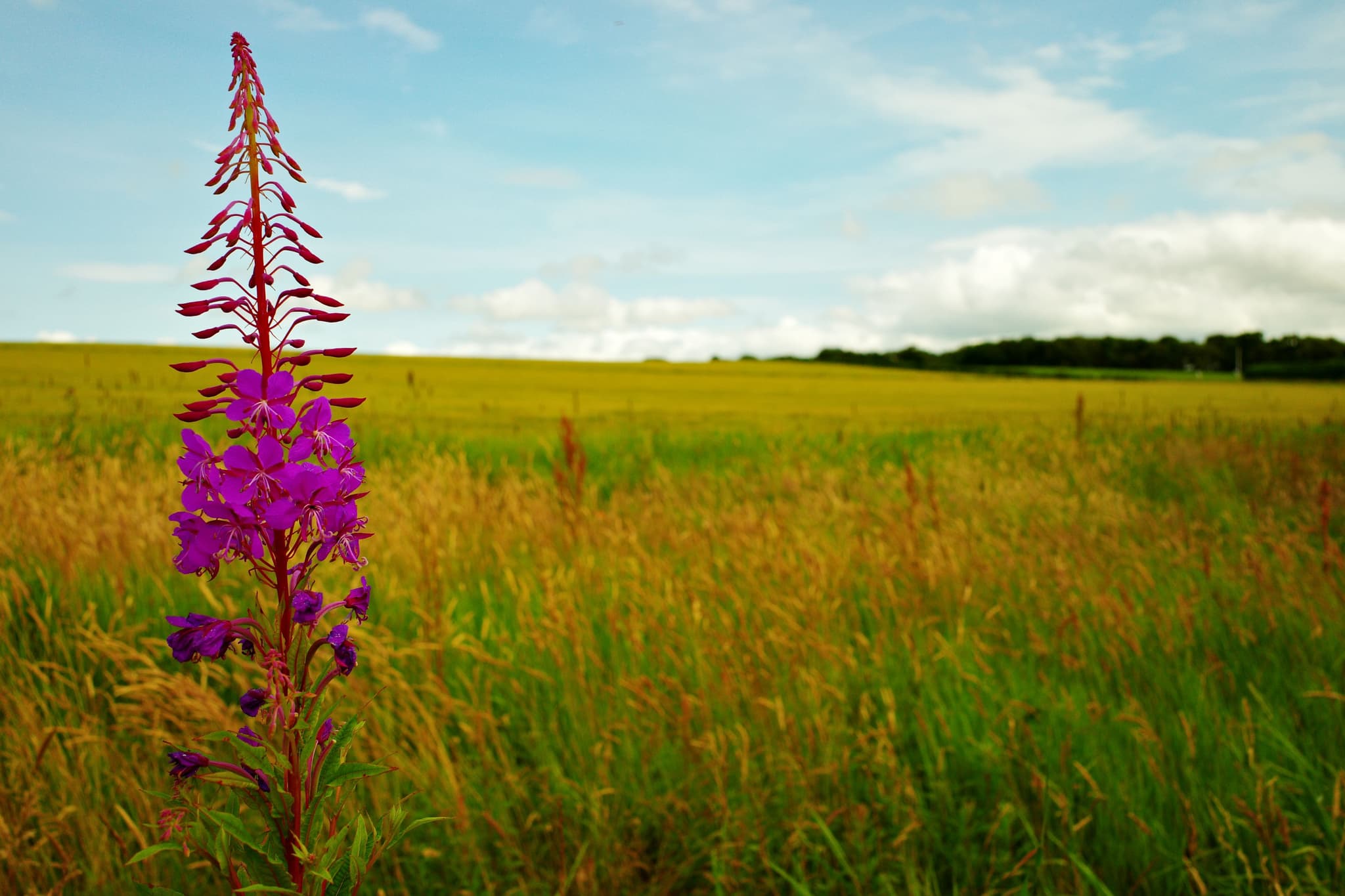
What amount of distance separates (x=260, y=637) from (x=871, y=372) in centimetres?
3999

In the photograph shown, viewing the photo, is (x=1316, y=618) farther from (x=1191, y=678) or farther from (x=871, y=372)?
(x=871, y=372)

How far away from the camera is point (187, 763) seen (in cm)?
87

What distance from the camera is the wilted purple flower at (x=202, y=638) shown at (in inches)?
33.8

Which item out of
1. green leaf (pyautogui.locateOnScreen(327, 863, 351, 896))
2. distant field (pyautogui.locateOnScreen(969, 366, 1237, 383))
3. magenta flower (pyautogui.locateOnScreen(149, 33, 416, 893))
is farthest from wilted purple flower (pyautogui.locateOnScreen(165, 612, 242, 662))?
distant field (pyautogui.locateOnScreen(969, 366, 1237, 383))

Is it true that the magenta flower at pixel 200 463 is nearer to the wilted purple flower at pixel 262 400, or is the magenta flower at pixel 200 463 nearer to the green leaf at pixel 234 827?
the wilted purple flower at pixel 262 400

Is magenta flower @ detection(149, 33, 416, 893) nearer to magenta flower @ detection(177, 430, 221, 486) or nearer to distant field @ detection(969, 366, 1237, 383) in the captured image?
magenta flower @ detection(177, 430, 221, 486)

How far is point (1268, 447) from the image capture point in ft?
29.2

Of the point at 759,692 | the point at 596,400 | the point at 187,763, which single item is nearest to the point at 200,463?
the point at 187,763

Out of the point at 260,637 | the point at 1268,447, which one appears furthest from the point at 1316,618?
the point at 1268,447

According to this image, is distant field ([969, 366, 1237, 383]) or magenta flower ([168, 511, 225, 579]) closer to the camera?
magenta flower ([168, 511, 225, 579])

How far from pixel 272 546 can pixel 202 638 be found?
14 centimetres

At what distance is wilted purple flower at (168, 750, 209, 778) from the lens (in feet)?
2.83

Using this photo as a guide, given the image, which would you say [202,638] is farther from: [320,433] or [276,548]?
[320,433]

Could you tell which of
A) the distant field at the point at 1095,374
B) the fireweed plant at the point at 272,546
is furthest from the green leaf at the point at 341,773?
the distant field at the point at 1095,374
